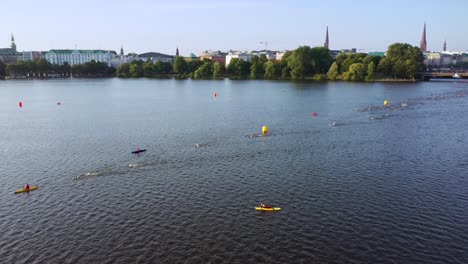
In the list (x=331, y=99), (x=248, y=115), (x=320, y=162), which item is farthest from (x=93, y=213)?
(x=331, y=99)

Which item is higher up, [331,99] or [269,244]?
[331,99]

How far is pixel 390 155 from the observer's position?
191 ft

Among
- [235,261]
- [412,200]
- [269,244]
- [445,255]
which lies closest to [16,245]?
[235,261]

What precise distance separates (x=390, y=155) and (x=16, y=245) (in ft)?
164

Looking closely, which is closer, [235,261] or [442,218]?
[235,261]

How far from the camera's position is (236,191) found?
43.8m

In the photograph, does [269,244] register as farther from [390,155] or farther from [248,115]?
[248,115]

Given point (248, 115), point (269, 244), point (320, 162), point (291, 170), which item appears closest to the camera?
point (269, 244)

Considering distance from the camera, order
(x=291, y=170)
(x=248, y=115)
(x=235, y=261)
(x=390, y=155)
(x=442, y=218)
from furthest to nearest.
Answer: (x=248, y=115) < (x=390, y=155) < (x=291, y=170) < (x=442, y=218) < (x=235, y=261)

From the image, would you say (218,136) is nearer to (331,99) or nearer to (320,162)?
(320,162)

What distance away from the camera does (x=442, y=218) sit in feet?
120

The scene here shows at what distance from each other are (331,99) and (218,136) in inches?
2597

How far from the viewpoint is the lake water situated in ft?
104

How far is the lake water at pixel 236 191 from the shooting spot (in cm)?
3172
